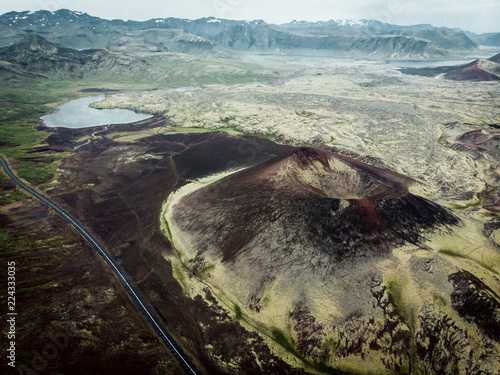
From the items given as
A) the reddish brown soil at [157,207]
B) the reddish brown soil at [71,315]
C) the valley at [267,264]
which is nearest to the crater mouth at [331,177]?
the valley at [267,264]

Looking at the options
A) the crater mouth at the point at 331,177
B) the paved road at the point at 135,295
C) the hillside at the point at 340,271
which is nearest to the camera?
the hillside at the point at 340,271

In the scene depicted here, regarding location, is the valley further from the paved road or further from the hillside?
the paved road

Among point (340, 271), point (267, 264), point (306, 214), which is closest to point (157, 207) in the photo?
point (267, 264)

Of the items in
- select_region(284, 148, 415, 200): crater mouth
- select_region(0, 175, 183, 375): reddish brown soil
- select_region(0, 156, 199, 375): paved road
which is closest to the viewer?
select_region(0, 175, 183, 375): reddish brown soil

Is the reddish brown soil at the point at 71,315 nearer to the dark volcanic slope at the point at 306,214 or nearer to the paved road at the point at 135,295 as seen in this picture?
the paved road at the point at 135,295

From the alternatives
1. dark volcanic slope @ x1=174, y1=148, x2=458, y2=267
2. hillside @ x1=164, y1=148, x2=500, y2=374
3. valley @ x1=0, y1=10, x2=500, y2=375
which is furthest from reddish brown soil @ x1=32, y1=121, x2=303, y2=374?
dark volcanic slope @ x1=174, y1=148, x2=458, y2=267

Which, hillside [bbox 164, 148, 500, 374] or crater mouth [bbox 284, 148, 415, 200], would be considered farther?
crater mouth [bbox 284, 148, 415, 200]

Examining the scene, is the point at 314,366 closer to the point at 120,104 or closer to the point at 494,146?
the point at 494,146

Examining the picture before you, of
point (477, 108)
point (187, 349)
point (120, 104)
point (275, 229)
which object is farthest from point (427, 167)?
point (120, 104)
